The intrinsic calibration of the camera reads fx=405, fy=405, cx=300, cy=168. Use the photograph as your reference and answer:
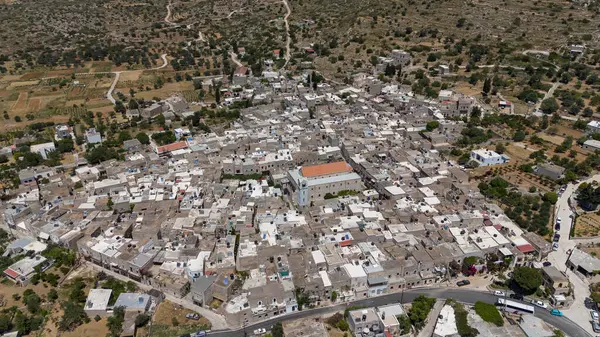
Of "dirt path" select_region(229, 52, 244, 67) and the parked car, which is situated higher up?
"dirt path" select_region(229, 52, 244, 67)

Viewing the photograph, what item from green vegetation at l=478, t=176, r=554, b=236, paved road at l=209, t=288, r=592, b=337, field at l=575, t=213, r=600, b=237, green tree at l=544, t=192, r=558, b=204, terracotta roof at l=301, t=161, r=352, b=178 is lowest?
paved road at l=209, t=288, r=592, b=337

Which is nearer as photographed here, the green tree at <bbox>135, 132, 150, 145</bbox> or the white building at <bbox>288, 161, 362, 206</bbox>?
the white building at <bbox>288, 161, 362, 206</bbox>

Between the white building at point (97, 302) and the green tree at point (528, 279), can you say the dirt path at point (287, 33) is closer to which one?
the white building at point (97, 302)

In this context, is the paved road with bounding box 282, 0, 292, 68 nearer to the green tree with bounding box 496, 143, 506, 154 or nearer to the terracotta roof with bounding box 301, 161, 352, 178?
the terracotta roof with bounding box 301, 161, 352, 178

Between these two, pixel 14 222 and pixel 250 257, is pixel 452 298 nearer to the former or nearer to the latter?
pixel 250 257

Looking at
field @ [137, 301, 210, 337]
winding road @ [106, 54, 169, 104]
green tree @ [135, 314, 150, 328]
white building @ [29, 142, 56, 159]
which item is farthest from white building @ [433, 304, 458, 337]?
winding road @ [106, 54, 169, 104]

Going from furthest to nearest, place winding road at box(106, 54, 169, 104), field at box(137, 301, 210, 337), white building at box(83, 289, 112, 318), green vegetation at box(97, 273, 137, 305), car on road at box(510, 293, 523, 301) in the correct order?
winding road at box(106, 54, 169, 104), green vegetation at box(97, 273, 137, 305), car on road at box(510, 293, 523, 301), white building at box(83, 289, 112, 318), field at box(137, 301, 210, 337)
